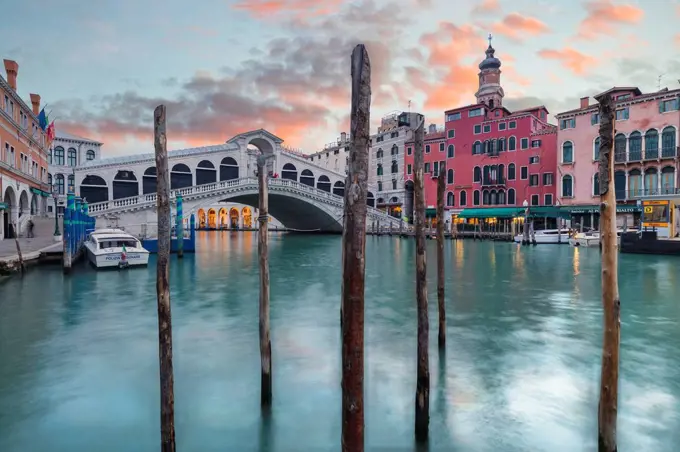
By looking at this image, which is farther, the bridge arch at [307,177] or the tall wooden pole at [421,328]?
the bridge arch at [307,177]

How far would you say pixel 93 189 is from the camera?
1296 inches

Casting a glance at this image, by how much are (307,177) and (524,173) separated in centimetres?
2117

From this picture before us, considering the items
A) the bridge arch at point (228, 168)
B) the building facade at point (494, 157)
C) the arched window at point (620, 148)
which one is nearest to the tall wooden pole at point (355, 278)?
the arched window at point (620, 148)

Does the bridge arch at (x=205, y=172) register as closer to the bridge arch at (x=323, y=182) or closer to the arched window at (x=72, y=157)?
the bridge arch at (x=323, y=182)

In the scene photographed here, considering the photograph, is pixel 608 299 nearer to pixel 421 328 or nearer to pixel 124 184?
pixel 421 328

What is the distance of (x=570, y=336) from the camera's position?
8.12 m

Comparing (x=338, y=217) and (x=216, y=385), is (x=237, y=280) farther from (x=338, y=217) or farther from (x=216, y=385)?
(x=338, y=217)

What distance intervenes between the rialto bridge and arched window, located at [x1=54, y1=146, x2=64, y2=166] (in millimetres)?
9908

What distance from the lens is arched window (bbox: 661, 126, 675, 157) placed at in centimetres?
2662

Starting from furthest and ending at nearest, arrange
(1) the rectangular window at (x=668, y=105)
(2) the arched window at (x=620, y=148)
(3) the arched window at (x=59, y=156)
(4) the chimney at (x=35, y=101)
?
(3) the arched window at (x=59, y=156) < (4) the chimney at (x=35, y=101) < (2) the arched window at (x=620, y=148) < (1) the rectangular window at (x=668, y=105)

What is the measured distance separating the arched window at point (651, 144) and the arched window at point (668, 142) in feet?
0.99

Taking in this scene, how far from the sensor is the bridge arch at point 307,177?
45281 millimetres

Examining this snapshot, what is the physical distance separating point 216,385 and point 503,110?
36.5 meters

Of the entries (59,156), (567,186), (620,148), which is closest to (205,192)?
(59,156)
